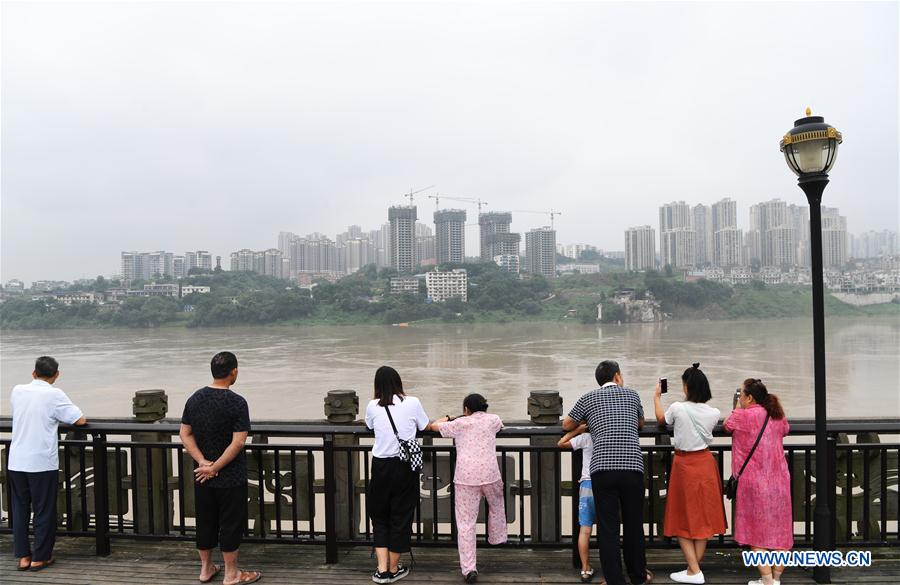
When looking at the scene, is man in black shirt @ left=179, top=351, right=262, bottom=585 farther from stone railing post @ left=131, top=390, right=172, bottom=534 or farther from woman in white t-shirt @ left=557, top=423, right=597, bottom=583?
woman in white t-shirt @ left=557, top=423, right=597, bottom=583

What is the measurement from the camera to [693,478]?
3857 millimetres

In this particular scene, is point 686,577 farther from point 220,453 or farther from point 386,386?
point 220,453

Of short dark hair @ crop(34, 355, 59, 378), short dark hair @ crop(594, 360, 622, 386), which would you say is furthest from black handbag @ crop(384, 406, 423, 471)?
short dark hair @ crop(34, 355, 59, 378)

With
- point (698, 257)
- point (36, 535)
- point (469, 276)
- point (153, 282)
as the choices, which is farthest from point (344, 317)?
point (698, 257)

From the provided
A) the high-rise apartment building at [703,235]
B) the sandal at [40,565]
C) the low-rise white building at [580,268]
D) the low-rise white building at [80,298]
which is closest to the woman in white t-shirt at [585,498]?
the sandal at [40,565]

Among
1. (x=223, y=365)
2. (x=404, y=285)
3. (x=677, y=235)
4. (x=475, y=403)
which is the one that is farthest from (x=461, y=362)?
(x=677, y=235)

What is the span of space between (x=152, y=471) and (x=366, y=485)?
185 cm

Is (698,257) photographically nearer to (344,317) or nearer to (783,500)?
(344,317)

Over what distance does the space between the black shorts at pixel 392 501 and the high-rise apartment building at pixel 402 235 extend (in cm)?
14028

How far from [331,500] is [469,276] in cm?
9363

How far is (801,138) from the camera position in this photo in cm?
404

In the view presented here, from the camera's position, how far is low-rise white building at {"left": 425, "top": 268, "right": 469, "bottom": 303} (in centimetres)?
8925

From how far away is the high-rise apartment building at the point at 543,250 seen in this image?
14038cm

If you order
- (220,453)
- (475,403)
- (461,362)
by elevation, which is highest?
(475,403)
